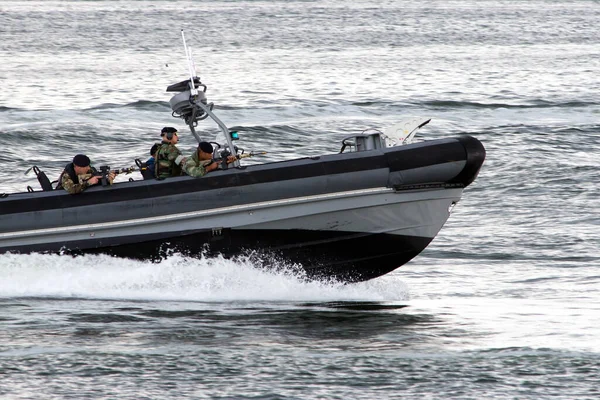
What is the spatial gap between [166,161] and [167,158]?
3 centimetres

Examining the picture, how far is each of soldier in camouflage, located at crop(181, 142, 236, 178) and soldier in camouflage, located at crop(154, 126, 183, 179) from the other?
0.23 m

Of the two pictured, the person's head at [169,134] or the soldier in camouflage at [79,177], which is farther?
the person's head at [169,134]

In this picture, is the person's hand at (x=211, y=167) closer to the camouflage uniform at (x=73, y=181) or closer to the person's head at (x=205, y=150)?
the person's head at (x=205, y=150)

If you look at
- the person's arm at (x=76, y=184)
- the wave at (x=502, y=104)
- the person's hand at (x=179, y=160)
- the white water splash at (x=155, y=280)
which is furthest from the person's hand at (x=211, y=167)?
the wave at (x=502, y=104)

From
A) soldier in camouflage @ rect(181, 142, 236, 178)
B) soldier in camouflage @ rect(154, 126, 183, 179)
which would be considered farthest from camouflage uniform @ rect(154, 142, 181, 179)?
soldier in camouflage @ rect(181, 142, 236, 178)

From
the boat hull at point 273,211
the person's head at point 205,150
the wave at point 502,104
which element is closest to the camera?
the boat hull at point 273,211

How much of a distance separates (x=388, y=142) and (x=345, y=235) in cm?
101

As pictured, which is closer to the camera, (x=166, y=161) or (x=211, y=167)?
(x=211, y=167)

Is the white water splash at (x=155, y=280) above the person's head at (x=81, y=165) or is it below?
below

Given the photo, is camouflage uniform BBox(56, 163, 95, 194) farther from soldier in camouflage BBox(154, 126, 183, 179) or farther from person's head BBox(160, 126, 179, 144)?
person's head BBox(160, 126, 179, 144)

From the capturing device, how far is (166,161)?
10.6m

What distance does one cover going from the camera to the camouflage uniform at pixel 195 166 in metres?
10.3

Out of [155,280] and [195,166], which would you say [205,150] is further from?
[155,280]

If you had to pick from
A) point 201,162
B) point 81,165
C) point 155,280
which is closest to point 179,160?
point 201,162
